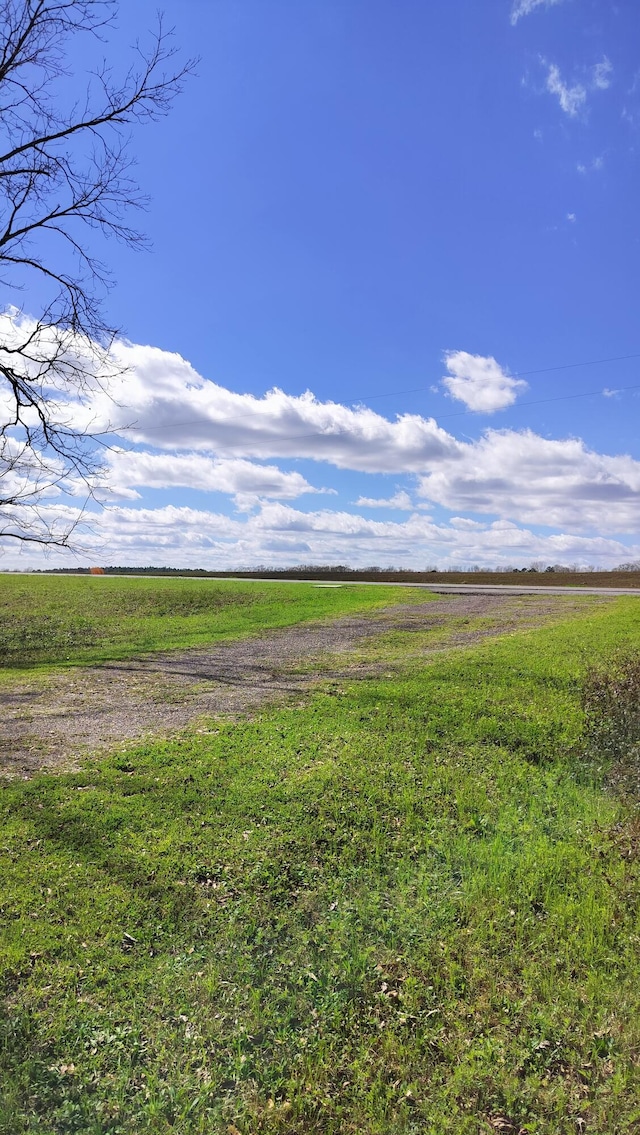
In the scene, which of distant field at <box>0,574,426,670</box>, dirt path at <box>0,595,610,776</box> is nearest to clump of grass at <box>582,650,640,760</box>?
dirt path at <box>0,595,610,776</box>

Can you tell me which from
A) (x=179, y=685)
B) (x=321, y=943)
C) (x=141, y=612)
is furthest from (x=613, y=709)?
(x=141, y=612)

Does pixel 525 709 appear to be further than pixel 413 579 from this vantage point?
No

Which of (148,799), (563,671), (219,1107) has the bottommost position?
(219,1107)

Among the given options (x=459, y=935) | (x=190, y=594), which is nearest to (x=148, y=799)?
(x=459, y=935)

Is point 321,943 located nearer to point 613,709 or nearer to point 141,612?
point 613,709

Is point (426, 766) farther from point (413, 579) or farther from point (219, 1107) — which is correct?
point (413, 579)

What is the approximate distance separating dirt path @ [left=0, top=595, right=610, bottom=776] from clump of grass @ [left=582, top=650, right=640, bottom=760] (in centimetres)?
461

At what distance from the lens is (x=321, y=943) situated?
530 centimetres

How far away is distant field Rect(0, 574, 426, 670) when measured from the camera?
20047 millimetres

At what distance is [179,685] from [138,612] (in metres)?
13.1

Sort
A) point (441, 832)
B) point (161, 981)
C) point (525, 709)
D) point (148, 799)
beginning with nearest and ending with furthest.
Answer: point (161, 981) → point (441, 832) → point (148, 799) → point (525, 709)

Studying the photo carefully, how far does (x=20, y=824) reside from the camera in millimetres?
7250

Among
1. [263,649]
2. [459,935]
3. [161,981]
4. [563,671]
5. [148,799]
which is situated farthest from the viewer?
[263,649]

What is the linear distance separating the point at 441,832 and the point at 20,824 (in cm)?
Answer: 498
